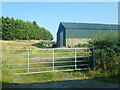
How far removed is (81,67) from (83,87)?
8.78 ft

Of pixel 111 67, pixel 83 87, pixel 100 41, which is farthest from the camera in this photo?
pixel 100 41

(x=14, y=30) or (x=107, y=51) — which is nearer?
(x=107, y=51)

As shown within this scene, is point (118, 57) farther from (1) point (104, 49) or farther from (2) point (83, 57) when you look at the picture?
(2) point (83, 57)

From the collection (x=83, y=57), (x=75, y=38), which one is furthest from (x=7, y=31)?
(x=83, y=57)

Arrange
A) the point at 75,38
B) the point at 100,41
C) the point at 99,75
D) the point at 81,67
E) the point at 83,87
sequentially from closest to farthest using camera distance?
1. the point at 83,87
2. the point at 99,75
3. the point at 100,41
4. the point at 81,67
5. the point at 75,38

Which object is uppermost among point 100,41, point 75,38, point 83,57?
point 75,38

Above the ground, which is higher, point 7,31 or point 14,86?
point 7,31

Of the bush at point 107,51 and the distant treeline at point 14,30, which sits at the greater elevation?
the distant treeline at point 14,30

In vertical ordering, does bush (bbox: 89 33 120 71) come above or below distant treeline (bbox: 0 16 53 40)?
A: below

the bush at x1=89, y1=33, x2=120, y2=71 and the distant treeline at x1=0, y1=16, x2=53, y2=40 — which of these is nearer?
the bush at x1=89, y1=33, x2=120, y2=71

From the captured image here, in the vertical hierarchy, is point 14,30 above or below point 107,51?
above

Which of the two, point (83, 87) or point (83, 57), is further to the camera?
point (83, 57)

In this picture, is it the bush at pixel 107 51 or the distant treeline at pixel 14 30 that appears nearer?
the bush at pixel 107 51

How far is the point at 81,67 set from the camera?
6.89 metres
